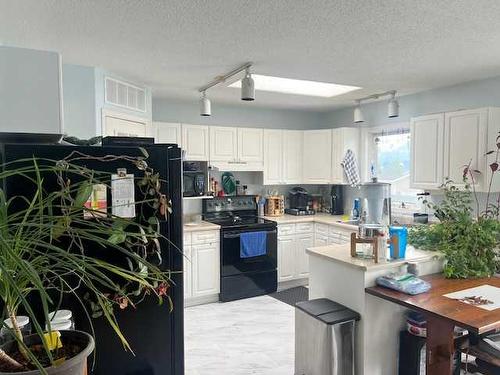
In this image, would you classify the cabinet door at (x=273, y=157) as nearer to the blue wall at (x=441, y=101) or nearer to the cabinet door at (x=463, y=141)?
the blue wall at (x=441, y=101)

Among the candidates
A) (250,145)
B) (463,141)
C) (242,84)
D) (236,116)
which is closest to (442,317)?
(242,84)

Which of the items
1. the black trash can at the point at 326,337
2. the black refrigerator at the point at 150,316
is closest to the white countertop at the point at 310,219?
the black trash can at the point at 326,337

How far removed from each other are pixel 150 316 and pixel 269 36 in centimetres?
183

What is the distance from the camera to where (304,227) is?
490 centimetres

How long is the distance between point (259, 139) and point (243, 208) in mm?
997

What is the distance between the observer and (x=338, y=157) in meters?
5.00

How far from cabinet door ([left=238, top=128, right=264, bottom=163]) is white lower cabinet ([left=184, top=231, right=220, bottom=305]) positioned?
1218 mm

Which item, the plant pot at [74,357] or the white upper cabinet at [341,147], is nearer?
the plant pot at [74,357]

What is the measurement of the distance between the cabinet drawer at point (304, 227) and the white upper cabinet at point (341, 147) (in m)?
0.70

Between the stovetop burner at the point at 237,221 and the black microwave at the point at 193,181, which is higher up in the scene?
the black microwave at the point at 193,181

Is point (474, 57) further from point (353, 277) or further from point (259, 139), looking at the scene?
point (259, 139)

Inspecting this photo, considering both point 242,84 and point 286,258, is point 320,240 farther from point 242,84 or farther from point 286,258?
point 242,84

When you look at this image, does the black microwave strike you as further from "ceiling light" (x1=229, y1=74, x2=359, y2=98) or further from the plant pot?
the plant pot

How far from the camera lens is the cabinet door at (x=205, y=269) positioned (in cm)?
418
